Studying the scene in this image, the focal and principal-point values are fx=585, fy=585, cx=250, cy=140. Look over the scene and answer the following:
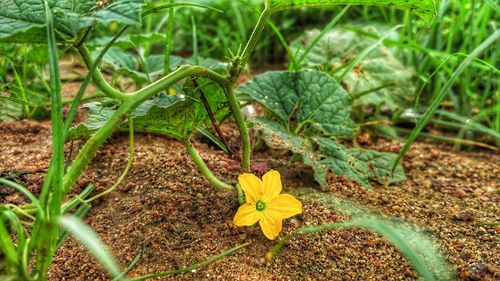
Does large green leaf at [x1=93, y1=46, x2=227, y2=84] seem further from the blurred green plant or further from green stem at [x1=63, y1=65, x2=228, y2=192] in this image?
green stem at [x1=63, y1=65, x2=228, y2=192]

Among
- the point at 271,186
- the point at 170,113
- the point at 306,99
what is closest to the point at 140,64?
the point at 306,99

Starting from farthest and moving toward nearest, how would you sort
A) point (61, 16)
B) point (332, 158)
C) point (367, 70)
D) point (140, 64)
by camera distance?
point (367, 70) < point (140, 64) < point (332, 158) < point (61, 16)

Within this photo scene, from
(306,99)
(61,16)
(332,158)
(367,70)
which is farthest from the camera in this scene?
(367,70)

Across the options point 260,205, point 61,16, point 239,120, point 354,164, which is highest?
point 61,16

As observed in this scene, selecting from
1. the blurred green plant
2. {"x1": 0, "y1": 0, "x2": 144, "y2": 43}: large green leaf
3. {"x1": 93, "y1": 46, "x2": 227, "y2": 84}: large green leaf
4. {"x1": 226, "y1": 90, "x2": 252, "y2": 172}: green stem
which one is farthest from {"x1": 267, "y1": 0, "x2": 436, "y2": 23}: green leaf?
{"x1": 93, "y1": 46, "x2": 227, "y2": 84}: large green leaf

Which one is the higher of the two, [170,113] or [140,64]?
[170,113]

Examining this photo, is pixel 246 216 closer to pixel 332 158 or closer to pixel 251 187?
pixel 251 187
